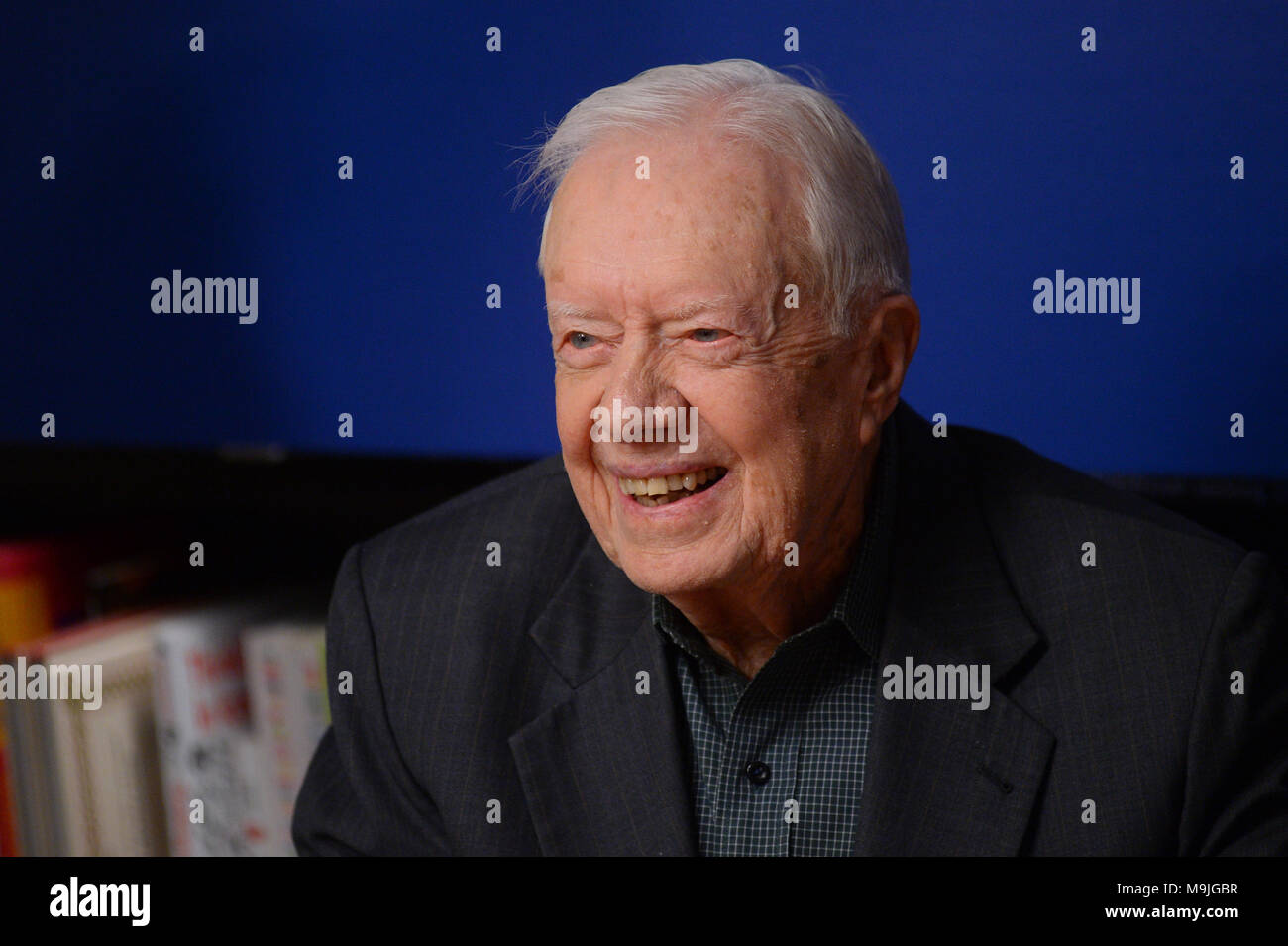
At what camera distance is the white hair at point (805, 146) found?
1151 mm

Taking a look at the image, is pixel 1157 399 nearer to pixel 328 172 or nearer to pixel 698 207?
pixel 698 207

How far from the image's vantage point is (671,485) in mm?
1164

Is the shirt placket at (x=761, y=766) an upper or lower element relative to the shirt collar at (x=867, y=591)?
lower

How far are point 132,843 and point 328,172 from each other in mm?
846

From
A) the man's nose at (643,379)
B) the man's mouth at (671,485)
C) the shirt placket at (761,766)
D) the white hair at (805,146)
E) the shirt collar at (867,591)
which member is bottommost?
the shirt placket at (761,766)

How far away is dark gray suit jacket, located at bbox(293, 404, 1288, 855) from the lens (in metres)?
1.20

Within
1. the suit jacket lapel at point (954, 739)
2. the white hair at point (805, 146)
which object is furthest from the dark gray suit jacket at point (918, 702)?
the white hair at point (805, 146)

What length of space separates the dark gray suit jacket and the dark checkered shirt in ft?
0.10

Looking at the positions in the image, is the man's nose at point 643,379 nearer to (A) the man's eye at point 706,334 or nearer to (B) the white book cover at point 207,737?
(A) the man's eye at point 706,334

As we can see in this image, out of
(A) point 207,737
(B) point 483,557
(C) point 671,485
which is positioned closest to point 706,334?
(C) point 671,485

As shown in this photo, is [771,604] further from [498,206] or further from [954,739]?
[498,206]

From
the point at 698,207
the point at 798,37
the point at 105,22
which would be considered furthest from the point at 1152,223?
the point at 105,22

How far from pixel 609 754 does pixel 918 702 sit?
295mm

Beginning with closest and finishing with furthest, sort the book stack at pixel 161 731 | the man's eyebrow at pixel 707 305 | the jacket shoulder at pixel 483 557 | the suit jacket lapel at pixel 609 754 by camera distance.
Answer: the man's eyebrow at pixel 707 305 < the suit jacket lapel at pixel 609 754 < the jacket shoulder at pixel 483 557 < the book stack at pixel 161 731
